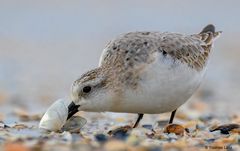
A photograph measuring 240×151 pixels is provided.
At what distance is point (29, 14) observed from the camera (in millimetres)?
21609

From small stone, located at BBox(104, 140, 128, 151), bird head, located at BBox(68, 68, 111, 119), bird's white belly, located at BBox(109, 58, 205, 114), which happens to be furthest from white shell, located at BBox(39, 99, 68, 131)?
small stone, located at BBox(104, 140, 128, 151)

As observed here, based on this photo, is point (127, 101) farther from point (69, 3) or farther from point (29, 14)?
point (69, 3)

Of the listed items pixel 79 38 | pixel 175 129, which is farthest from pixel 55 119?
pixel 79 38

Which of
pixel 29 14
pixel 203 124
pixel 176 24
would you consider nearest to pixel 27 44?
pixel 29 14

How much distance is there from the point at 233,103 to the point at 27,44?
7.99 m

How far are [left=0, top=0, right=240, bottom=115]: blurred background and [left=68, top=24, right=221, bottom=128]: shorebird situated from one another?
8.88ft

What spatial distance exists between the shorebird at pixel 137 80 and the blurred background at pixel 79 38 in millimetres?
2705

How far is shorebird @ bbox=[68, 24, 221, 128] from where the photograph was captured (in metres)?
6.75

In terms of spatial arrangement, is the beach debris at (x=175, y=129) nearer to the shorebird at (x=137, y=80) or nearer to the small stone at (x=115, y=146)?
the shorebird at (x=137, y=80)

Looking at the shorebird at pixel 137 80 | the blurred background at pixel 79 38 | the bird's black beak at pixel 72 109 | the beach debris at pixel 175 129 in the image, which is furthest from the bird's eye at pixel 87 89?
the blurred background at pixel 79 38

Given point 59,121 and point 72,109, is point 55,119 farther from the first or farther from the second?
point 72,109

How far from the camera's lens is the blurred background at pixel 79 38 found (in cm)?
1152

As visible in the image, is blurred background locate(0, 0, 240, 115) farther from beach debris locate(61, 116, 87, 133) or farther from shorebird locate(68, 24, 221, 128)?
shorebird locate(68, 24, 221, 128)

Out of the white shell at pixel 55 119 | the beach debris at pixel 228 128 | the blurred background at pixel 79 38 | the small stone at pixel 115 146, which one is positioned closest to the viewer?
the small stone at pixel 115 146
